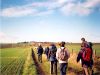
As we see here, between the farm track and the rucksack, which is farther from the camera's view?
the farm track

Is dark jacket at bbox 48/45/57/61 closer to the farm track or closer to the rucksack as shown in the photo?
the rucksack

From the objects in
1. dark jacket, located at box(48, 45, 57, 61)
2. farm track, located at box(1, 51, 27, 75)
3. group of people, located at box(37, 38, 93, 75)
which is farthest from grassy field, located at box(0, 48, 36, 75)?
group of people, located at box(37, 38, 93, 75)

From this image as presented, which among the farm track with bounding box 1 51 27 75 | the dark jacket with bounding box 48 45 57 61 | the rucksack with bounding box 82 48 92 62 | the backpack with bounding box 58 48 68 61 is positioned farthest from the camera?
the farm track with bounding box 1 51 27 75

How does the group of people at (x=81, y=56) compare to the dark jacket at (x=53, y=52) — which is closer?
the group of people at (x=81, y=56)

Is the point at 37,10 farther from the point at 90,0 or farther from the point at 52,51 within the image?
the point at 52,51

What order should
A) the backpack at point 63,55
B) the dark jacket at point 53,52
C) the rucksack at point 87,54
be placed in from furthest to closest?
the dark jacket at point 53,52 < the rucksack at point 87,54 < the backpack at point 63,55

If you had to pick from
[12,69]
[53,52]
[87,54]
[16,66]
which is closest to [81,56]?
[87,54]

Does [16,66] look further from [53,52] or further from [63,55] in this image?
[63,55]

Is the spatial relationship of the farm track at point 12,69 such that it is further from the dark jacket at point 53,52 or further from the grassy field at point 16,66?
the dark jacket at point 53,52

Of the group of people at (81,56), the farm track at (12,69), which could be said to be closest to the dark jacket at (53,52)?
the group of people at (81,56)

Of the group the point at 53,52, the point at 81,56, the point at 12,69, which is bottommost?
the point at 12,69

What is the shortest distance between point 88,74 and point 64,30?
4.59 m

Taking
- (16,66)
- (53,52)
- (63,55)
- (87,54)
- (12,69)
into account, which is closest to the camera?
(63,55)

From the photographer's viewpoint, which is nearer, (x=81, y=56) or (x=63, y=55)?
(x=63, y=55)
